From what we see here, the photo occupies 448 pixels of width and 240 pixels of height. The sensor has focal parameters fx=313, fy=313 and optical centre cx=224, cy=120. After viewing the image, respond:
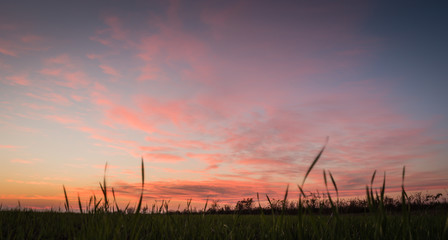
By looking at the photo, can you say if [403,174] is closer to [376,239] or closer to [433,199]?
[376,239]

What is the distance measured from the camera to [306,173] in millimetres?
1590

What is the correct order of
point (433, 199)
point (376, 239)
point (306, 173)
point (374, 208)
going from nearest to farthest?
point (306, 173), point (374, 208), point (376, 239), point (433, 199)

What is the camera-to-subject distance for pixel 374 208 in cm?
196

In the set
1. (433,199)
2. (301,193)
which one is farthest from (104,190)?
(433,199)

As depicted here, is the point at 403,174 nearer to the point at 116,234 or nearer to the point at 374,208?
the point at 374,208

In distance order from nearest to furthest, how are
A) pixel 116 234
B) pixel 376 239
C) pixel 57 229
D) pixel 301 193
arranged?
pixel 301 193
pixel 376 239
pixel 116 234
pixel 57 229

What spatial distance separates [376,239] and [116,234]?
2036 mm

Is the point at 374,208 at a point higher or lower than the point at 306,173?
lower

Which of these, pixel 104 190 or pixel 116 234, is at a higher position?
pixel 104 190

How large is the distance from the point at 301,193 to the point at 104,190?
1275 millimetres

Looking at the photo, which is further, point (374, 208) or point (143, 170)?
point (374, 208)

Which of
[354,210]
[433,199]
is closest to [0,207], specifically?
[354,210]

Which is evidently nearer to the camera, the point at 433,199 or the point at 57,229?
Result: the point at 57,229

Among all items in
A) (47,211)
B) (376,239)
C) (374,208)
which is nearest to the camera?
(374,208)
